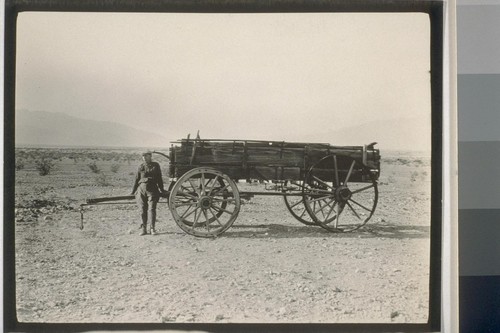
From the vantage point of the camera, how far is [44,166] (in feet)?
5.82

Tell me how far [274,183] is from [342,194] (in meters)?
0.25

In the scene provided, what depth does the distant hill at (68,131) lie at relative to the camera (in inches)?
70.0

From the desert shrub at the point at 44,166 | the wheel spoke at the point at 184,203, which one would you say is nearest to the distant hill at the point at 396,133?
the wheel spoke at the point at 184,203

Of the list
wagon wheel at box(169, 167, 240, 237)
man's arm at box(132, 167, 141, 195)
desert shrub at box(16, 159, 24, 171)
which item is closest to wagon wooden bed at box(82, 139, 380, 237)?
wagon wheel at box(169, 167, 240, 237)

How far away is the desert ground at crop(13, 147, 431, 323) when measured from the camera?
70.4 inches

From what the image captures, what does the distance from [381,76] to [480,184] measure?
526 millimetres

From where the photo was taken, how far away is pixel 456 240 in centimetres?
181

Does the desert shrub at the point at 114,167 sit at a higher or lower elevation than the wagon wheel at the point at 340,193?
higher

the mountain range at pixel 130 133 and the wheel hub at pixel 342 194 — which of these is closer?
the mountain range at pixel 130 133

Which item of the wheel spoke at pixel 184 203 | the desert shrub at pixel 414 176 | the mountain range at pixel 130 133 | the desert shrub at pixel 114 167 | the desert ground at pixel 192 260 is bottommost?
the desert ground at pixel 192 260

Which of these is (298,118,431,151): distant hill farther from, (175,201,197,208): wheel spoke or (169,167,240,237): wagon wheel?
(175,201,197,208): wheel spoke

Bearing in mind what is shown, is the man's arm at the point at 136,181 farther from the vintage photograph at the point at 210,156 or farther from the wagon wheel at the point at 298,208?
the wagon wheel at the point at 298,208

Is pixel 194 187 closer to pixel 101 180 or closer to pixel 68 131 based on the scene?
pixel 101 180

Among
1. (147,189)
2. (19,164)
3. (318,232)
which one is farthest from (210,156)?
(19,164)
